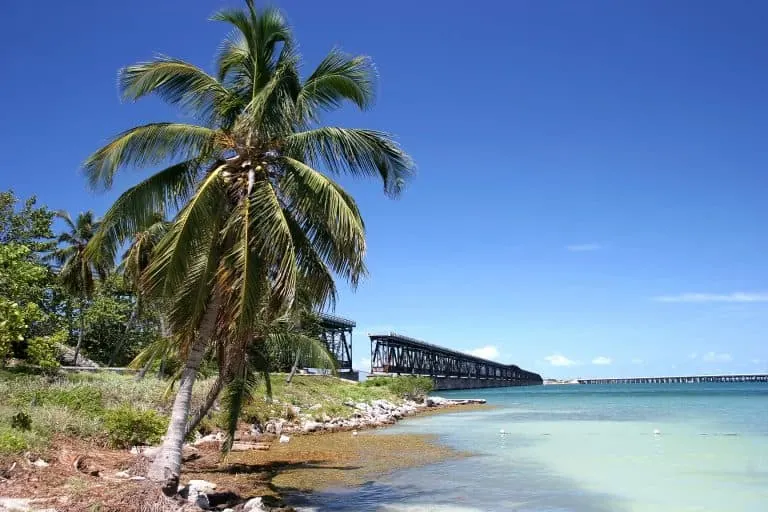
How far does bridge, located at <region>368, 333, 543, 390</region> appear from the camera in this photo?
303 ft

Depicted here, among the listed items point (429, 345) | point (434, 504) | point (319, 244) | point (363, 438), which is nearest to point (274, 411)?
point (363, 438)

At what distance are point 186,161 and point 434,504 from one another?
877cm

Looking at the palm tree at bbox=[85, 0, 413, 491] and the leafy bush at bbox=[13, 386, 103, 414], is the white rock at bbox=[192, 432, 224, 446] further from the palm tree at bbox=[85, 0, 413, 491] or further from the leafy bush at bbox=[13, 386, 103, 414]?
the palm tree at bbox=[85, 0, 413, 491]

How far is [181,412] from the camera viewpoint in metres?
9.58

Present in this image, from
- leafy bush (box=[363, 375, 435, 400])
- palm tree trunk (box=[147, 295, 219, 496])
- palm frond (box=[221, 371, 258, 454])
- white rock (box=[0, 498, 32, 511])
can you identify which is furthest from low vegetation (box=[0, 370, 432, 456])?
leafy bush (box=[363, 375, 435, 400])

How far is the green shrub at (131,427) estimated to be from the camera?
15125 mm

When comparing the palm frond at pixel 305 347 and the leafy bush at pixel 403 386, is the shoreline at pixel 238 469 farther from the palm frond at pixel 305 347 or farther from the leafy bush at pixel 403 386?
the leafy bush at pixel 403 386

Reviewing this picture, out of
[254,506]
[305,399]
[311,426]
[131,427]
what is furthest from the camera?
[305,399]

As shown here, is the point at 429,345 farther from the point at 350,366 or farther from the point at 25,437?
the point at 25,437

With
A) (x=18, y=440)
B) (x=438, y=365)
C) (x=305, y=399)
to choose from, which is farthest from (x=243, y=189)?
(x=438, y=365)

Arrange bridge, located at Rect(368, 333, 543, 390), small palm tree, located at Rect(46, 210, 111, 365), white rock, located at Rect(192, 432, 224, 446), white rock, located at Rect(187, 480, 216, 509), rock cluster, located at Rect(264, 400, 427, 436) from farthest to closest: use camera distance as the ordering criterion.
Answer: bridge, located at Rect(368, 333, 543, 390) < small palm tree, located at Rect(46, 210, 111, 365) < rock cluster, located at Rect(264, 400, 427, 436) < white rock, located at Rect(192, 432, 224, 446) < white rock, located at Rect(187, 480, 216, 509)

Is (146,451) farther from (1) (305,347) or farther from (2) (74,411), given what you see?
(1) (305,347)

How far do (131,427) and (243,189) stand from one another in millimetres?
9260

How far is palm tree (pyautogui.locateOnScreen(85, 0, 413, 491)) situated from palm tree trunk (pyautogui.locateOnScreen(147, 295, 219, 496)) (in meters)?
0.02
